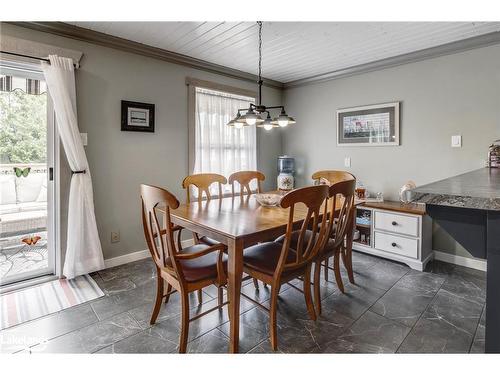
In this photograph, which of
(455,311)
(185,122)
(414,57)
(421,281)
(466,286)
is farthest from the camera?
(185,122)

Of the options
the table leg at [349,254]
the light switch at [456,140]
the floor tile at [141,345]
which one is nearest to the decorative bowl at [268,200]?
the table leg at [349,254]

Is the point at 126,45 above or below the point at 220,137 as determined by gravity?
above

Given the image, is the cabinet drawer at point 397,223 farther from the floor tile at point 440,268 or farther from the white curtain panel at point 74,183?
the white curtain panel at point 74,183

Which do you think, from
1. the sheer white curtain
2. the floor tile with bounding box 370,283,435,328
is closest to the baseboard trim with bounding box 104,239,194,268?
the sheer white curtain

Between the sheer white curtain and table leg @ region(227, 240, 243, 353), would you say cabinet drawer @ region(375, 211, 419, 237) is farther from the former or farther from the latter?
table leg @ region(227, 240, 243, 353)

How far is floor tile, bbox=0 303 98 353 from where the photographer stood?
1795mm

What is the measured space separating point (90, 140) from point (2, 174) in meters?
0.77

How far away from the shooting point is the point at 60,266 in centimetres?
268

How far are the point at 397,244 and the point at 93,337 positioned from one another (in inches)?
113

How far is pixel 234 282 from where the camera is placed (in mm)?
1636

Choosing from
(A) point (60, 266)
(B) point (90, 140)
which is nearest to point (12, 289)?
(A) point (60, 266)

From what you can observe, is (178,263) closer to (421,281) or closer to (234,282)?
(234,282)

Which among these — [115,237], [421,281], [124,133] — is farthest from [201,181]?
[421,281]

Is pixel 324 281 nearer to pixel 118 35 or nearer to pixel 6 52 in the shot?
pixel 118 35
